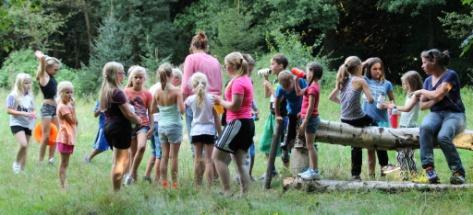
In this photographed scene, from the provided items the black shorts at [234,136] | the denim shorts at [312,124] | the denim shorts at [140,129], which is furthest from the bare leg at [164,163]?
the denim shorts at [312,124]

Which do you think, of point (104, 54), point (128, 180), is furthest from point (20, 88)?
point (104, 54)

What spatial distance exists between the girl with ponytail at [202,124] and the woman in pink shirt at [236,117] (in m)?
0.28

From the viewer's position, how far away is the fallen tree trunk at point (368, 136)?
26.3ft

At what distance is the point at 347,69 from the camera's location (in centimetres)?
809

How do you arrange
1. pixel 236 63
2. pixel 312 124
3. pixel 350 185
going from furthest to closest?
1. pixel 312 124
2. pixel 350 185
3. pixel 236 63

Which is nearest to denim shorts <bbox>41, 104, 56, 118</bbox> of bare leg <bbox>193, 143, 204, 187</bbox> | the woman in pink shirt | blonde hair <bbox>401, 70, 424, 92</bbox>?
bare leg <bbox>193, 143, 204, 187</bbox>

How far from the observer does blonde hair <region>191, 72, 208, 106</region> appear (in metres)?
7.33

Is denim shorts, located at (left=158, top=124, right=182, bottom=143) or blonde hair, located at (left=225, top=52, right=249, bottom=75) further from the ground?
blonde hair, located at (left=225, top=52, right=249, bottom=75)

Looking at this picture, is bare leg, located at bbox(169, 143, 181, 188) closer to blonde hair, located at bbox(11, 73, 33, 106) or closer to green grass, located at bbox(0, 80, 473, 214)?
green grass, located at bbox(0, 80, 473, 214)

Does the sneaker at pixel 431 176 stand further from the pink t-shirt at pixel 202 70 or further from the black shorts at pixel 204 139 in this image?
the pink t-shirt at pixel 202 70

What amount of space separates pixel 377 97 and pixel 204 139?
270 cm

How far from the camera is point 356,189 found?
24.2 ft

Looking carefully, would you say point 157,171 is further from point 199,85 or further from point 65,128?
point 199,85

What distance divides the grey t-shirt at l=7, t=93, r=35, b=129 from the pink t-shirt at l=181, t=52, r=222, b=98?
9.46 feet
